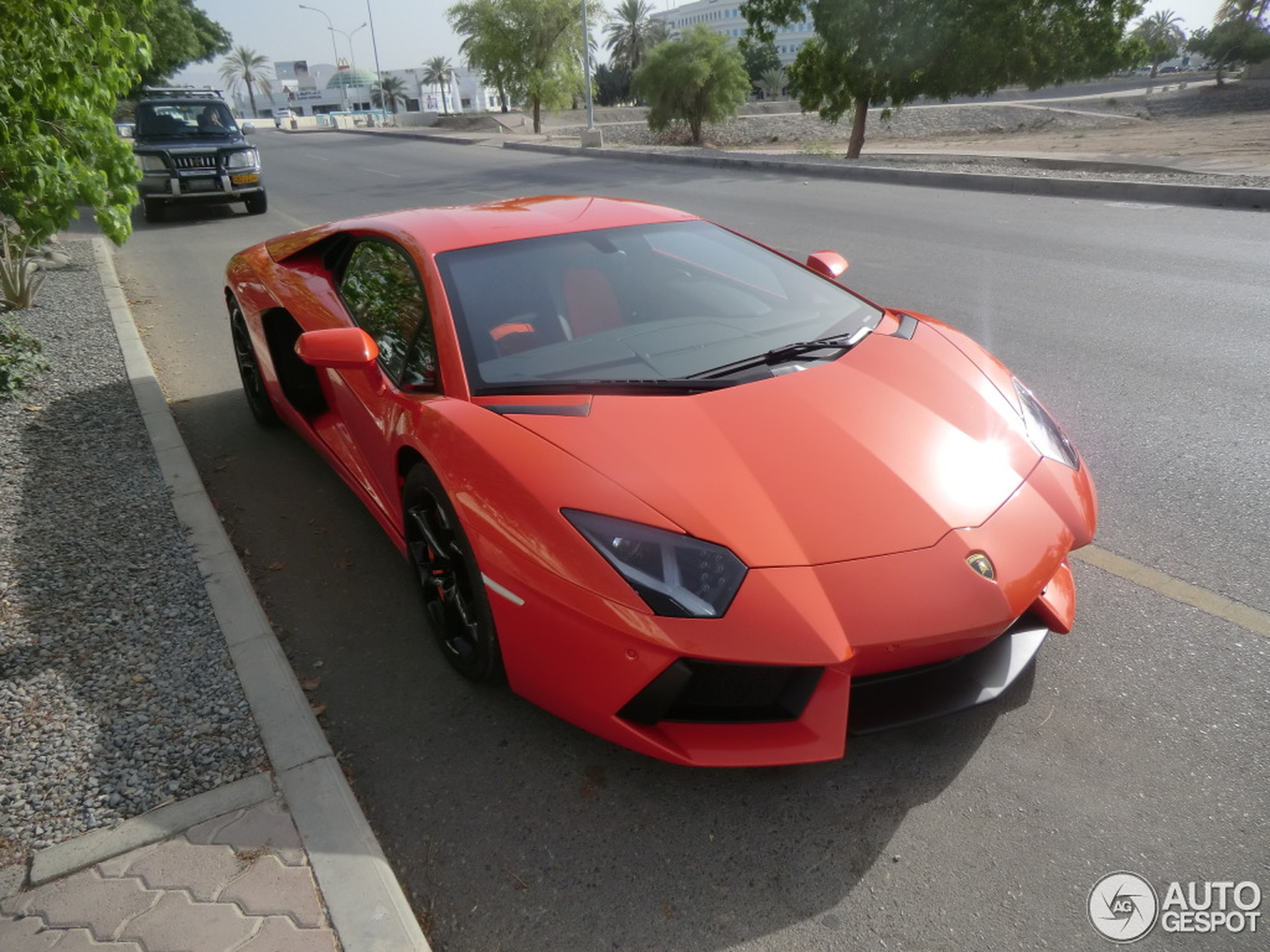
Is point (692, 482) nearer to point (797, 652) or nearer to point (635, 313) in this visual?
point (797, 652)

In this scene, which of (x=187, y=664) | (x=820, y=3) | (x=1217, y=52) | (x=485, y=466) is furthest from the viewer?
(x=1217, y=52)

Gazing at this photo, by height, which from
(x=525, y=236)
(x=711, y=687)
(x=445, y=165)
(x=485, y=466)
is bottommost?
(x=445, y=165)

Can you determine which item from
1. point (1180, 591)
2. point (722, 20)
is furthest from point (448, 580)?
point (722, 20)

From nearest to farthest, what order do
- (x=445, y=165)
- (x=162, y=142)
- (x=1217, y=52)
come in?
(x=162, y=142) < (x=445, y=165) < (x=1217, y=52)

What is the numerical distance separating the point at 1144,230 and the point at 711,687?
9.55 metres

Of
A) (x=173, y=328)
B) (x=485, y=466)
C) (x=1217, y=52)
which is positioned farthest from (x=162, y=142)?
(x=1217, y=52)

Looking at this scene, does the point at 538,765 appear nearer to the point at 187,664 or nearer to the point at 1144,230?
the point at 187,664

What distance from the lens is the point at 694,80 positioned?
37938 millimetres

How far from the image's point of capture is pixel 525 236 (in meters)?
3.27

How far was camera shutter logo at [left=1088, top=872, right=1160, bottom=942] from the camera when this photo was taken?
184 cm

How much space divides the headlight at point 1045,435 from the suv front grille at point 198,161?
13551 mm

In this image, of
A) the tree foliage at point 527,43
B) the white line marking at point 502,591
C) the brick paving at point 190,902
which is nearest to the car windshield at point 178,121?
the white line marking at point 502,591

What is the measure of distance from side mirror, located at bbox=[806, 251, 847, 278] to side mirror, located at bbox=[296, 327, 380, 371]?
6.04ft

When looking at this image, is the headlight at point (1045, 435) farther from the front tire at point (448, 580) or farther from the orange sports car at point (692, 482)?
the front tire at point (448, 580)
